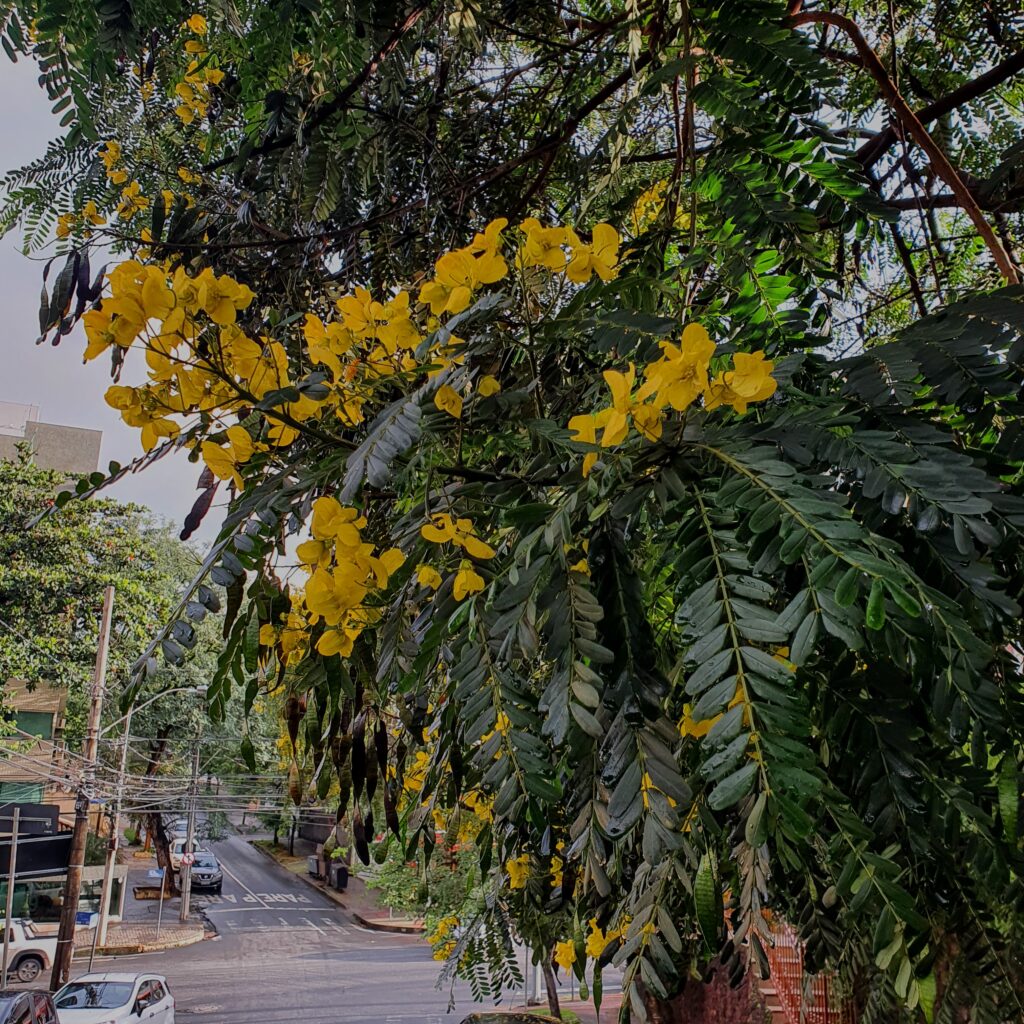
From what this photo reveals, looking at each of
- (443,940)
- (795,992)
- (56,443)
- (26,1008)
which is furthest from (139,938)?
(795,992)

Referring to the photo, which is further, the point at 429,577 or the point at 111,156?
the point at 111,156

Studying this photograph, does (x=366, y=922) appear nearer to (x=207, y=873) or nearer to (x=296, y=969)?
(x=296, y=969)

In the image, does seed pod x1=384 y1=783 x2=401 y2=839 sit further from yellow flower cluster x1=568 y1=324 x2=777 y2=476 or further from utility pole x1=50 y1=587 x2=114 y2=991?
utility pole x1=50 y1=587 x2=114 y2=991

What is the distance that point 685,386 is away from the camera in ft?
1.64

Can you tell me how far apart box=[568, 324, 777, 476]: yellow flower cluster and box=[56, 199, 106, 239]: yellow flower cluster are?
1599 millimetres

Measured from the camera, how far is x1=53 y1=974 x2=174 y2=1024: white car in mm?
6234

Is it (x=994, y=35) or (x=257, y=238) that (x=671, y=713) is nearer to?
(x=257, y=238)

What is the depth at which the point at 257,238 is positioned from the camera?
1765 millimetres

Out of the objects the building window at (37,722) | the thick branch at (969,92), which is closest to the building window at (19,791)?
the building window at (37,722)

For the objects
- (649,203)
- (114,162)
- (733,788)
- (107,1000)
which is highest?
(114,162)

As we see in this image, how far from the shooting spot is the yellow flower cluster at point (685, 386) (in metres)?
0.50

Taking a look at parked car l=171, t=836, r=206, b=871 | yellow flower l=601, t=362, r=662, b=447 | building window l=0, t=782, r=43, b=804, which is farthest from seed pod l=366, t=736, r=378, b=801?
parked car l=171, t=836, r=206, b=871

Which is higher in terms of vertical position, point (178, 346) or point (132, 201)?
point (132, 201)

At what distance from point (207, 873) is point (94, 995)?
755 cm
